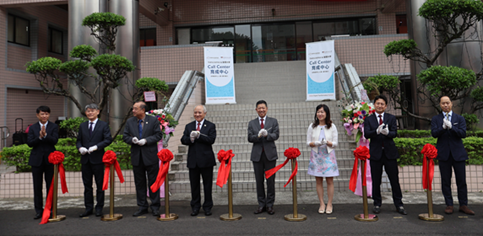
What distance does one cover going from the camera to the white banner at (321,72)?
33.0 feet

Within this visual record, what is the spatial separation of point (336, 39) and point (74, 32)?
8.98m

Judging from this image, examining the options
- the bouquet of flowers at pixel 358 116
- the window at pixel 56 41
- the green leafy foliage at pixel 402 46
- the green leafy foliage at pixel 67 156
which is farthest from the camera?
the window at pixel 56 41

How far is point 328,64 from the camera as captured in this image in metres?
10.2

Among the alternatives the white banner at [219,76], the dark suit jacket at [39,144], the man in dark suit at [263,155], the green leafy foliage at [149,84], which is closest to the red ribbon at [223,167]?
the man in dark suit at [263,155]

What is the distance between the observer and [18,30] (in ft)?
42.7

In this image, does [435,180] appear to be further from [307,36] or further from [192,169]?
[307,36]

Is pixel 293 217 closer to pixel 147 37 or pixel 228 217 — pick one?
pixel 228 217

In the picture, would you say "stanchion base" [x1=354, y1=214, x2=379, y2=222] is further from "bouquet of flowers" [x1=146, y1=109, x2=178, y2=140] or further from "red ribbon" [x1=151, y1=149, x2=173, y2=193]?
"bouquet of flowers" [x1=146, y1=109, x2=178, y2=140]

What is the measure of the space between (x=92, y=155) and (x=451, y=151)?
542cm

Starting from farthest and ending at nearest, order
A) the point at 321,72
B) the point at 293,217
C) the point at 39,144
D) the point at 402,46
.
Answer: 1. the point at 321,72
2. the point at 402,46
3. the point at 39,144
4. the point at 293,217

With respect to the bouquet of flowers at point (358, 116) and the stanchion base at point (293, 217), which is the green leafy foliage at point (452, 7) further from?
the stanchion base at point (293, 217)

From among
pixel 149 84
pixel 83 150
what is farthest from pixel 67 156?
pixel 149 84

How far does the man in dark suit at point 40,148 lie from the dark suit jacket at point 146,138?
1222mm

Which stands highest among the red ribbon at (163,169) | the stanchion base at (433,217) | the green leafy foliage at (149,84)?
the green leafy foliage at (149,84)
